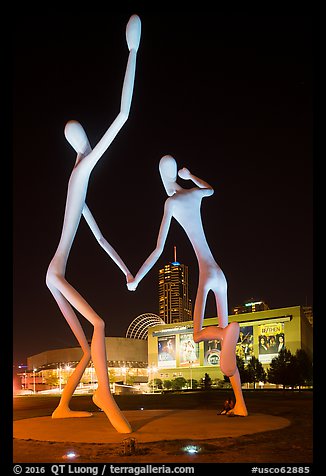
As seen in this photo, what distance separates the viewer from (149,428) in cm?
1133

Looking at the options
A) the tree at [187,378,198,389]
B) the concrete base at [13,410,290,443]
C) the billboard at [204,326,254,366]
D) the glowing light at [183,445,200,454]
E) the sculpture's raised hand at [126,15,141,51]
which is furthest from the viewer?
the billboard at [204,326,254,366]

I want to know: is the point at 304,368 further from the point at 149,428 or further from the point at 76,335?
the point at 149,428

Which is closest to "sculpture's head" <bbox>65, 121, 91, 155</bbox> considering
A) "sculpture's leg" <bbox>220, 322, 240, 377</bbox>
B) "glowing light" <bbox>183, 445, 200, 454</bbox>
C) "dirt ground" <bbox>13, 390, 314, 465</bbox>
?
"sculpture's leg" <bbox>220, 322, 240, 377</bbox>

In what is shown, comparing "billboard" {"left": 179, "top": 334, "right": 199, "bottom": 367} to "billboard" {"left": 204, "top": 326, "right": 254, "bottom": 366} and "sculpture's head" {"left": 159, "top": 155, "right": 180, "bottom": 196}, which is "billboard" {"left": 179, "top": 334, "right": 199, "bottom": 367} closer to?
"billboard" {"left": 204, "top": 326, "right": 254, "bottom": 366}

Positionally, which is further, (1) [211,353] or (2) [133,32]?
(1) [211,353]

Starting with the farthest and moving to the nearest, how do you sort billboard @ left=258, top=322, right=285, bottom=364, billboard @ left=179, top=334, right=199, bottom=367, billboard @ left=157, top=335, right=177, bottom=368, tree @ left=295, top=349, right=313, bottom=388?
billboard @ left=157, top=335, right=177, bottom=368 → billboard @ left=179, top=334, right=199, bottom=367 → billboard @ left=258, top=322, right=285, bottom=364 → tree @ left=295, top=349, right=313, bottom=388

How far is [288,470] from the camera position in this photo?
753 cm

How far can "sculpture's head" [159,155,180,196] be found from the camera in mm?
14258

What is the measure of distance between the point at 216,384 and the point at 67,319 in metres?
58.8

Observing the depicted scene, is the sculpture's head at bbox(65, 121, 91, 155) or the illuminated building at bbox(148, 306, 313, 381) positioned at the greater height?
the sculpture's head at bbox(65, 121, 91, 155)

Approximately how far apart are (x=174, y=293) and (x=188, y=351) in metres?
67.3

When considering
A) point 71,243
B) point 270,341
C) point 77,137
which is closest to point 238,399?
point 71,243

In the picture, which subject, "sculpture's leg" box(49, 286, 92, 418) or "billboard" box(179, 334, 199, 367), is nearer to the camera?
"sculpture's leg" box(49, 286, 92, 418)

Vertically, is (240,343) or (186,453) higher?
(186,453)
